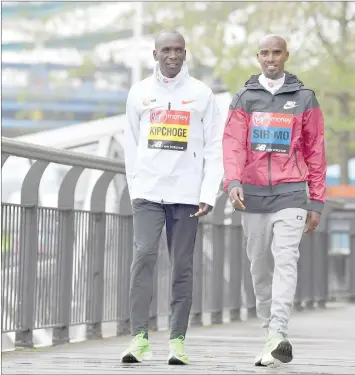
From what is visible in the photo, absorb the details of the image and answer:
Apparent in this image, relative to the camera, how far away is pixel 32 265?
987 centimetres

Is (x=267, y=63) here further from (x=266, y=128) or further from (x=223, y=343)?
(x=223, y=343)

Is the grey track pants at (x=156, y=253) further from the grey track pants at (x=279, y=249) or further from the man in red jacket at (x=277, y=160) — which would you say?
the grey track pants at (x=279, y=249)

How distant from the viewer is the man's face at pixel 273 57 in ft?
28.9

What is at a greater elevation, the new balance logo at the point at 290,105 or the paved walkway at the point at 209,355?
the new balance logo at the point at 290,105

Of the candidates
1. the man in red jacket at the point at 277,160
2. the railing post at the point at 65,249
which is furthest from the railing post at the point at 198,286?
→ the man in red jacket at the point at 277,160

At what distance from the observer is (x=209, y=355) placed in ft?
31.0

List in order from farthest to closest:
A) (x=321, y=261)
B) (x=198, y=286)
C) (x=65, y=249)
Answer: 1. (x=321, y=261)
2. (x=198, y=286)
3. (x=65, y=249)

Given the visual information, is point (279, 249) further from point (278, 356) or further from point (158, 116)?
point (158, 116)

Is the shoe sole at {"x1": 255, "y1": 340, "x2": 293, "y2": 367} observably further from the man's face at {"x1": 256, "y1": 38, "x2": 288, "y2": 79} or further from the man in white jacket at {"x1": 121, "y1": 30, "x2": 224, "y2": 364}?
the man's face at {"x1": 256, "y1": 38, "x2": 288, "y2": 79}

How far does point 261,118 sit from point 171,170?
0.67 metres

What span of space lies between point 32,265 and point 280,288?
1856mm

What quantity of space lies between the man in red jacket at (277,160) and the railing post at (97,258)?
2446 mm

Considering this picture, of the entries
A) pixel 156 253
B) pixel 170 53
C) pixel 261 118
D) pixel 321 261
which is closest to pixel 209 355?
pixel 156 253

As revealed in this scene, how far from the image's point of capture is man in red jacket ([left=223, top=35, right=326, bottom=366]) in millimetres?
8766
